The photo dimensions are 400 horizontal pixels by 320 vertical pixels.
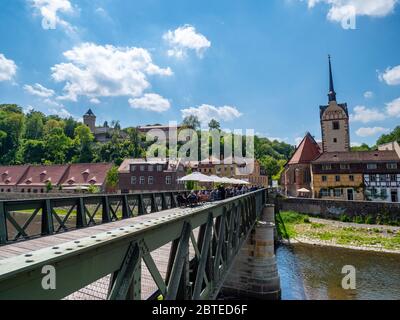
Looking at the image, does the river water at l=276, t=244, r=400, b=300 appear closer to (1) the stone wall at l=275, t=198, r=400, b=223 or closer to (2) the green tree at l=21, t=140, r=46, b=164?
(1) the stone wall at l=275, t=198, r=400, b=223

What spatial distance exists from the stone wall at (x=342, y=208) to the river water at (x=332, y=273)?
1259cm

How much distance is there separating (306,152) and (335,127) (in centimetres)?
846

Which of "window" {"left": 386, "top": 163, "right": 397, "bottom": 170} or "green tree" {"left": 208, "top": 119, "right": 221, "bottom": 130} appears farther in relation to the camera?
"green tree" {"left": 208, "top": 119, "right": 221, "bottom": 130}

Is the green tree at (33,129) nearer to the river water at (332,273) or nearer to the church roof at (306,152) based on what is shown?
the church roof at (306,152)

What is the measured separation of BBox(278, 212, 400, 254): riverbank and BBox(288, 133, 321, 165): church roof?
1782 cm

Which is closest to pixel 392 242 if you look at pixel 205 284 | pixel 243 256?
pixel 243 256

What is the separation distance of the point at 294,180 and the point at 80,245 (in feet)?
206

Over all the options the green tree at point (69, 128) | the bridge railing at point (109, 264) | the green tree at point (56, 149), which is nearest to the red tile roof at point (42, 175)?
the green tree at point (56, 149)

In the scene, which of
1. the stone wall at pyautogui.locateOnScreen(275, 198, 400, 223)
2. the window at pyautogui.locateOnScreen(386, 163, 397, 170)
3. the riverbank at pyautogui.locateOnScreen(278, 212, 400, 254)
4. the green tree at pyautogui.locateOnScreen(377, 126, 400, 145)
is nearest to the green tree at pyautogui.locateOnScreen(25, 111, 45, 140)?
the stone wall at pyautogui.locateOnScreen(275, 198, 400, 223)

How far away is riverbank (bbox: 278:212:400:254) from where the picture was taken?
1353 inches

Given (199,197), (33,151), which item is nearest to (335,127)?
(199,197)

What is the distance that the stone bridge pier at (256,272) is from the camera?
19.8m

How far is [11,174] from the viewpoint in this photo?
68.4m
